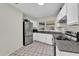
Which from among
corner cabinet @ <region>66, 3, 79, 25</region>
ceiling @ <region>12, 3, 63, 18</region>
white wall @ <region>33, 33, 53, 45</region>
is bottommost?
white wall @ <region>33, 33, 53, 45</region>

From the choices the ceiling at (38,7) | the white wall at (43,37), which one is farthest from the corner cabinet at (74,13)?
the white wall at (43,37)

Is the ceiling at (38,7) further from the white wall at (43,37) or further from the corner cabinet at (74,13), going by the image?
the white wall at (43,37)

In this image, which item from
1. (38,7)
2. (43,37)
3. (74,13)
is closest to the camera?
(74,13)

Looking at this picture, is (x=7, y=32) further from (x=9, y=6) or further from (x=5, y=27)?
(x=9, y=6)

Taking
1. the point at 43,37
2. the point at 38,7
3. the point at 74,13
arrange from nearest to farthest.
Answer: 1. the point at 74,13
2. the point at 38,7
3. the point at 43,37

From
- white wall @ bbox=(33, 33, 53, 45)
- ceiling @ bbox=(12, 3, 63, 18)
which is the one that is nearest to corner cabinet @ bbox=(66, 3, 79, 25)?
ceiling @ bbox=(12, 3, 63, 18)

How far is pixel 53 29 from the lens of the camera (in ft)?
22.4

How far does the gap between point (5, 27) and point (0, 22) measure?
0.32 metres

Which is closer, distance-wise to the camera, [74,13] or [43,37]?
[74,13]

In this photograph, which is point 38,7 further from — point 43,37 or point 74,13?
point 43,37

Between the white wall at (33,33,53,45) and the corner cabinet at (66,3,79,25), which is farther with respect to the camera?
the white wall at (33,33,53,45)

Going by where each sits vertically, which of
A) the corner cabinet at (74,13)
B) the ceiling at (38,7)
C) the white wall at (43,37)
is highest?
the ceiling at (38,7)

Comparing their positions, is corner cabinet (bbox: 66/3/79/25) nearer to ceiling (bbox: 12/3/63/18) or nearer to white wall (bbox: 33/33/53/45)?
ceiling (bbox: 12/3/63/18)

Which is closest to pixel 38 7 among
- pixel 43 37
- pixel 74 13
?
pixel 74 13
